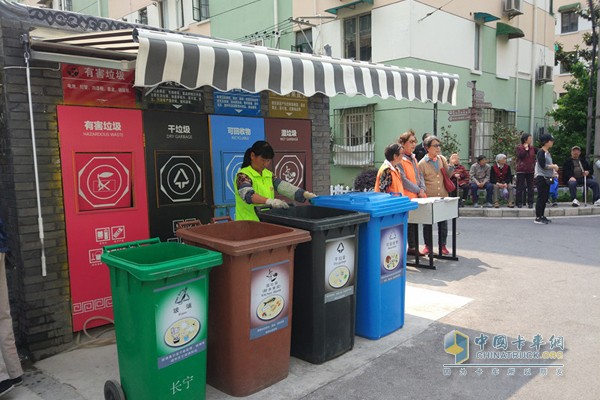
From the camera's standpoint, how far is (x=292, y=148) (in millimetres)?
6281

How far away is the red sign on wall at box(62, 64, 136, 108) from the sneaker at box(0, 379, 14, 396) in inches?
92.6

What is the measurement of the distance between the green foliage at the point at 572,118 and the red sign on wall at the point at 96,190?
16653mm

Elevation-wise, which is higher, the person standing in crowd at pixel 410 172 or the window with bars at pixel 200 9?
the window with bars at pixel 200 9

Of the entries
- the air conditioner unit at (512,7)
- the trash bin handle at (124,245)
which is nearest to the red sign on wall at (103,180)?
the trash bin handle at (124,245)

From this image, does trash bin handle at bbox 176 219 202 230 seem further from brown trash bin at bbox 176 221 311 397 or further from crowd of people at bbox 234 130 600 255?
brown trash bin at bbox 176 221 311 397

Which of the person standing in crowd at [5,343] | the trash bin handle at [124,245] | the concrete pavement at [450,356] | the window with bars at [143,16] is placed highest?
the window with bars at [143,16]

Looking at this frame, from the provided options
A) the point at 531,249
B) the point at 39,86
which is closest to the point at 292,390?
the point at 39,86

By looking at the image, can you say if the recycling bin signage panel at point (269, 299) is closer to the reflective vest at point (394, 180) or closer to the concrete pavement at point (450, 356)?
the concrete pavement at point (450, 356)

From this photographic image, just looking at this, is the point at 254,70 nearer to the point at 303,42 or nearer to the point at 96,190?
the point at 96,190

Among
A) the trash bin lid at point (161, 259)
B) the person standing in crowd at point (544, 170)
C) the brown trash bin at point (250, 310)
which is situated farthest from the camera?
the person standing in crowd at point (544, 170)

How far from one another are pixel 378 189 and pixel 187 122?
2.72 m

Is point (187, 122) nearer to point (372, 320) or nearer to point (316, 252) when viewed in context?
point (316, 252)

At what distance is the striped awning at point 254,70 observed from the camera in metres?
3.64

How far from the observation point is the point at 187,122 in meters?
5.14
